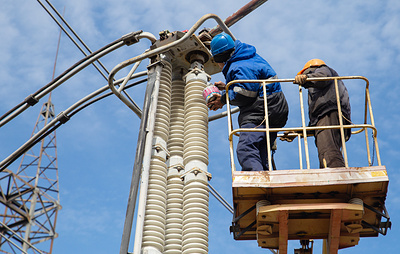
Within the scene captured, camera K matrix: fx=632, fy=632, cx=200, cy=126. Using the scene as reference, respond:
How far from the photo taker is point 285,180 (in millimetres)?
7566

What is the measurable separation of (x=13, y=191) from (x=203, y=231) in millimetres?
35285

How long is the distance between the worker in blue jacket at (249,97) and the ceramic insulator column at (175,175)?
1.94 feet

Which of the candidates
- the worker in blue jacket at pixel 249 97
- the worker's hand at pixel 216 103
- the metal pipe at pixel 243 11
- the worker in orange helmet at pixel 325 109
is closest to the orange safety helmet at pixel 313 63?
the worker in orange helmet at pixel 325 109

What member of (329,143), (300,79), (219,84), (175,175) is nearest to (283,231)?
(329,143)

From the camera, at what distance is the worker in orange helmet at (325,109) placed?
26.5ft

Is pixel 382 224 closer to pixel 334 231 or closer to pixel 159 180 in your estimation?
pixel 334 231

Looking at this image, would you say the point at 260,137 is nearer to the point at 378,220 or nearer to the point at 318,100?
the point at 318,100

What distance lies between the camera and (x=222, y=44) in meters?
9.16

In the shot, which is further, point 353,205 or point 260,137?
point 260,137

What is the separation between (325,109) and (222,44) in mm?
1822

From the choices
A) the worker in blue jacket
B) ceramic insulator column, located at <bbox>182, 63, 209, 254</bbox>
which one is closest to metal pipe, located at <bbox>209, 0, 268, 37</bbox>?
ceramic insulator column, located at <bbox>182, 63, 209, 254</bbox>

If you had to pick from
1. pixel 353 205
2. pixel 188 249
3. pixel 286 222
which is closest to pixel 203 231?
pixel 188 249

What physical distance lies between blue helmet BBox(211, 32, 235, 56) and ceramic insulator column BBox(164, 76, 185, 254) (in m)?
0.96

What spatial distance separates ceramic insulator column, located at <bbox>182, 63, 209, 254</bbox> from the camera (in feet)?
26.5
